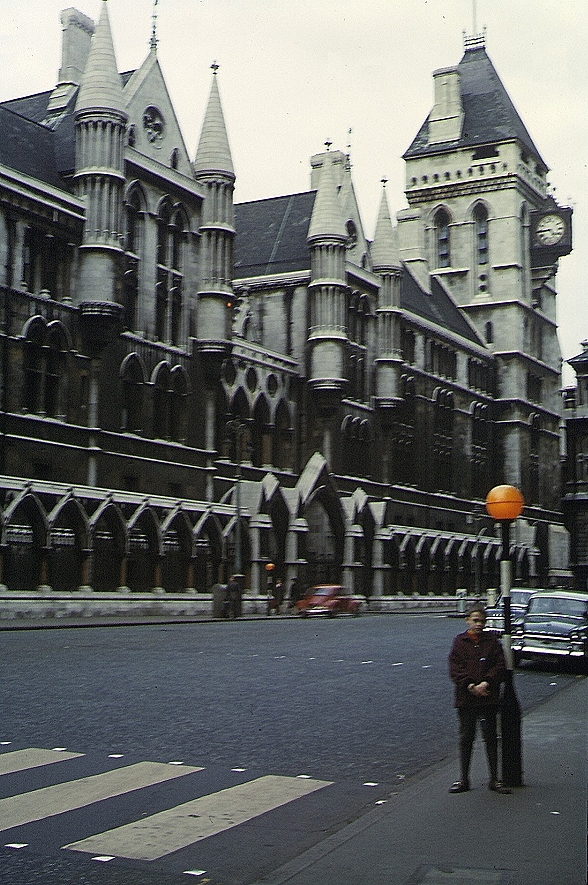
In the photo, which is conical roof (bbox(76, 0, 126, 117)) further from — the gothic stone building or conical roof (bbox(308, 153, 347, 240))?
conical roof (bbox(308, 153, 347, 240))

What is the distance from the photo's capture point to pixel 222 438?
49.3 meters

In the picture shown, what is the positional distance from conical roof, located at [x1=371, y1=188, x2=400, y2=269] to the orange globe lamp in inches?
1982

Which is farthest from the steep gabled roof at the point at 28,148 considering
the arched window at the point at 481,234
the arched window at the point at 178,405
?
the arched window at the point at 481,234

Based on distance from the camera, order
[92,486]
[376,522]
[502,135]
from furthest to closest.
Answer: [502,135]
[376,522]
[92,486]

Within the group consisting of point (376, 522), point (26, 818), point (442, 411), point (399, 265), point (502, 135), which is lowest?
point (26, 818)

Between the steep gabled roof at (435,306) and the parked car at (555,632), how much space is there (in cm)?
4319

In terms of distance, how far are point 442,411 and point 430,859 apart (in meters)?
63.9

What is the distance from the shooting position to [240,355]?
166 feet

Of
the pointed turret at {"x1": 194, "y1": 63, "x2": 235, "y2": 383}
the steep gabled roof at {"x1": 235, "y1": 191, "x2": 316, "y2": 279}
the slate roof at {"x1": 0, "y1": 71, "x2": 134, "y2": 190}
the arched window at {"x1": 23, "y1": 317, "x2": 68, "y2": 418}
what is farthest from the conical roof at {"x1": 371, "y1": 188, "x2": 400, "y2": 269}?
the arched window at {"x1": 23, "y1": 317, "x2": 68, "y2": 418}

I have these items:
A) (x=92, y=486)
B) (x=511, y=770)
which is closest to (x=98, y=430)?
(x=92, y=486)

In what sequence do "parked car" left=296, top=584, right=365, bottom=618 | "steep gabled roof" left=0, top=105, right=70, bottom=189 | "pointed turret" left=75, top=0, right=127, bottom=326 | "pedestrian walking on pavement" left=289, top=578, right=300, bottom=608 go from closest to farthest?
"pointed turret" left=75, top=0, right=127, bottom=326 < "steep gabled roof" left=0, top=105, right=70, bottom=189 < "parked car" left=296, top=584, right=365, bottom=618 < "pedestrian walking on pavement" left=289, top=578, right=300, bottom=608

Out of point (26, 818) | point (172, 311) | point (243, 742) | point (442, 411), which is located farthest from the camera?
point (442, 411)

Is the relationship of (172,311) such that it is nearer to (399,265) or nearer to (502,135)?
(399,265)

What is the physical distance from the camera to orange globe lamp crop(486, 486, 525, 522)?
11.3 meters
